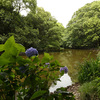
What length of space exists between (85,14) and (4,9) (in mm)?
14137

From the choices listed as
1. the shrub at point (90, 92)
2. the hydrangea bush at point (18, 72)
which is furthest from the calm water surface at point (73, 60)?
the hydrangea bush at point (18, 72)

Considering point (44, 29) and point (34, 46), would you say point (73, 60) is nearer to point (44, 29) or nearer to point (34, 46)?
point (34, 46)

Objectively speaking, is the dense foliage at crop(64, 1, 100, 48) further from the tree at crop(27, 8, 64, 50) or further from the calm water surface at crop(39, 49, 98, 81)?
the calm water surface at crop(39, 49, 98, 81)

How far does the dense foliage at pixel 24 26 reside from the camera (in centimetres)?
1139

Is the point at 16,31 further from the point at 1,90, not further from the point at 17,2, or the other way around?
the point at 1,90

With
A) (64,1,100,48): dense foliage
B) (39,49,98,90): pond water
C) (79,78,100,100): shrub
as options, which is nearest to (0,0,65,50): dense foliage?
(39,49,98,90): pond water

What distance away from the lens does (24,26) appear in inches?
496

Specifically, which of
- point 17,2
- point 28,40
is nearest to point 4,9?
point 17,2

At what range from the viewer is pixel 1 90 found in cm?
59

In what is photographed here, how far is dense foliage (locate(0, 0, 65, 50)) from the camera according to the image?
1139cm

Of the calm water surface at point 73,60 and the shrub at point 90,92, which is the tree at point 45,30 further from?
the shrub at point 90,92

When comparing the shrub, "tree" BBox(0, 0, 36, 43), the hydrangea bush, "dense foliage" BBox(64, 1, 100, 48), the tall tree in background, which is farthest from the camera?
"dense foliage" BBox(64, 1, 100, 48)

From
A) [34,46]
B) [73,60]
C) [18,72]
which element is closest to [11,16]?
[34,46]

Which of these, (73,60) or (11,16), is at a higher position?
(11,16)
